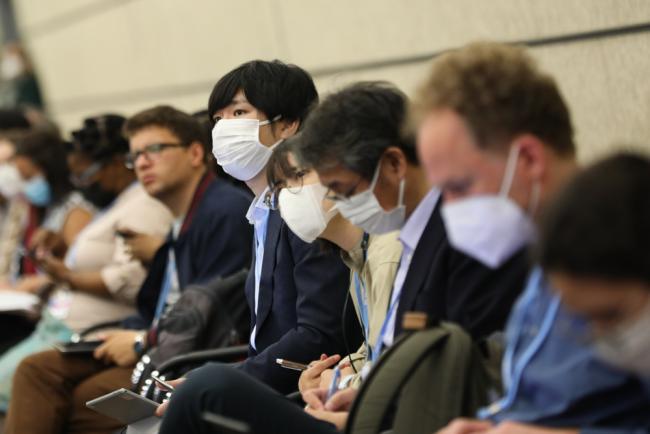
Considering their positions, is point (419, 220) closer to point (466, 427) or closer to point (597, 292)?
point (466, 427)

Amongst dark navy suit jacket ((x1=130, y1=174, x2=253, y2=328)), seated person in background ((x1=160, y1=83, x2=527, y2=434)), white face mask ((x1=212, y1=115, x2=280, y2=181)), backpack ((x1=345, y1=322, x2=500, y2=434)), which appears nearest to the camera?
backpack ((x1=345, y1=322, x2=500, y2=434))

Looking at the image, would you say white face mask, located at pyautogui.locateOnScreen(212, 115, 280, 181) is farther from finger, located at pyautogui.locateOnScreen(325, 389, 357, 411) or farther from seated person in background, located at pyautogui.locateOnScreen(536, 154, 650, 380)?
seated person in background, located at pyautogui.locateOnScreen(536, 154, 650, 380)

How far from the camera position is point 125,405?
3143 millimetres

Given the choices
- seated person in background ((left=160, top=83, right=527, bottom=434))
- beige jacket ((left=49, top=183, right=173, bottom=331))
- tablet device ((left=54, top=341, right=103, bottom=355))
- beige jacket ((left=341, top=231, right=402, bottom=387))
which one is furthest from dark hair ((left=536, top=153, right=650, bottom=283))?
beige jacket ((left=49, top=183, right=173, bottom=331))

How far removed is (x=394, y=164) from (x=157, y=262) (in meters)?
2.03

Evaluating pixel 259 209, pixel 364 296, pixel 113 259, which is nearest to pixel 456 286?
pixel 364 296

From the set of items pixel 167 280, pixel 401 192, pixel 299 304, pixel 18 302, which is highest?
pixel 401 192

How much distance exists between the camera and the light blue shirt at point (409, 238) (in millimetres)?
2588

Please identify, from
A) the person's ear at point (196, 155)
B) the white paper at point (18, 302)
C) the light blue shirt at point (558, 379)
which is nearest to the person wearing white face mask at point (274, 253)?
the person's ear at point (196, 155)

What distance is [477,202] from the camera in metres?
2.10

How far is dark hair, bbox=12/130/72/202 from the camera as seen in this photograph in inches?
247

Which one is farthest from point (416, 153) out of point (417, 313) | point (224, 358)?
point (224, 358)

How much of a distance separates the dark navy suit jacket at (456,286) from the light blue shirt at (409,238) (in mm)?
14

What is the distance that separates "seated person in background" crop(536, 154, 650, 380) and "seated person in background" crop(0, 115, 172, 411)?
324cm
